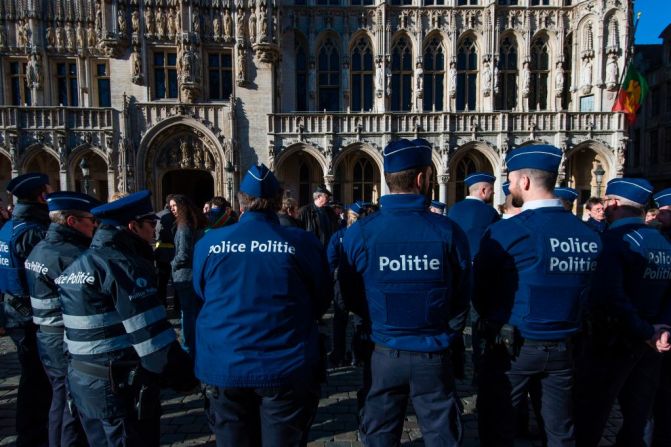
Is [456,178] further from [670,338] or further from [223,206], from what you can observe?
[670,338]

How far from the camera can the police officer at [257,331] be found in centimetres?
221

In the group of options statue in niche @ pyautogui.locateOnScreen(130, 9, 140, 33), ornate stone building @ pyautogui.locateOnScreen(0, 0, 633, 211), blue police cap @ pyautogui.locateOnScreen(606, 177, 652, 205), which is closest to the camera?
blue police cap @ pyautogui.locateOnScreen(606, 177, 652, 205)

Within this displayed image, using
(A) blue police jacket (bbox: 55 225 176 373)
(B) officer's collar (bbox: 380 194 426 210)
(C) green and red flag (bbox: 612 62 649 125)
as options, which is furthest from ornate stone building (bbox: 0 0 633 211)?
(A) blue police jacket (bbox: 55 225 176 373)

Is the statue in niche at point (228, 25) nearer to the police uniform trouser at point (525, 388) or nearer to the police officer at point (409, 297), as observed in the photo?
the police officer at point (409, 297)

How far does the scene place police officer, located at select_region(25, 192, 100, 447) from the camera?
2.90 meters

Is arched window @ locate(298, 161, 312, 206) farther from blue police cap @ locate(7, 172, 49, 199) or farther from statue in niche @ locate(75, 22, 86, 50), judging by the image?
blue police cap @ locate(7, 172, 49, 199)

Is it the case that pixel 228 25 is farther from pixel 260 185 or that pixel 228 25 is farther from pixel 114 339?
pixel 114 339

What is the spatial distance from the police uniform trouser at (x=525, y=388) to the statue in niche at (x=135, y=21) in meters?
17.6

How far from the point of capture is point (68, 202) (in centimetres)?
301

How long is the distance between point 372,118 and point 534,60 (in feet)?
28.2

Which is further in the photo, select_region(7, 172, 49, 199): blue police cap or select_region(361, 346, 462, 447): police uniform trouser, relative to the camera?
select_region(7, 172, 49, 199): blue police cap

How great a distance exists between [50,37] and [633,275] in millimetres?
20993

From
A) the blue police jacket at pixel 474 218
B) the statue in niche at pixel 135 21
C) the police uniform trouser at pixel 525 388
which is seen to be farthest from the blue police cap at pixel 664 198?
the statue in niche at pixel 135 21

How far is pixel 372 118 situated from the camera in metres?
16.6
